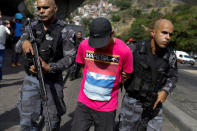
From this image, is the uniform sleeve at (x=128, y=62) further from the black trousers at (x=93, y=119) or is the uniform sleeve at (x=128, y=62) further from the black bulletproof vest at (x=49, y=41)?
the black bulletproof vest at (x=49, y=41)

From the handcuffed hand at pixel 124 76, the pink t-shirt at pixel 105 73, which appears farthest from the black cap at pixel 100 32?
the handcuffed hand at pixel 124 76

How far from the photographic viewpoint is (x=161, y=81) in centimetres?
244

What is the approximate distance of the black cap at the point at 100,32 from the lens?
2107mm

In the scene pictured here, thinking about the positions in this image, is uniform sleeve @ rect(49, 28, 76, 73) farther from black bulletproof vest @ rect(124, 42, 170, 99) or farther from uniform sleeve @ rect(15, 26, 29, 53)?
black bulletproof vest @ rect(124, 42, 170, 99)

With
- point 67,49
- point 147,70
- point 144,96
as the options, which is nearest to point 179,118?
point 144,96

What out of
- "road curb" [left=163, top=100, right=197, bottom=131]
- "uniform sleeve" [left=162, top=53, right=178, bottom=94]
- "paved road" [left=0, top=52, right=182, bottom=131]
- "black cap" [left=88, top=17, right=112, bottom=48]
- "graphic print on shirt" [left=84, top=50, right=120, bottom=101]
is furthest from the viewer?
"road curb" [left=163, top=100, right=197, bottom=131]

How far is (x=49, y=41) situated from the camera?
8.16 ft

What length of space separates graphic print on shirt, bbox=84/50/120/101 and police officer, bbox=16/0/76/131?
1.15 ft

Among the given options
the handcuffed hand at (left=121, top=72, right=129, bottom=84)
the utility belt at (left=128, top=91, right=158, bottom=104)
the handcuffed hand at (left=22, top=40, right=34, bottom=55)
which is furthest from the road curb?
the handcuffed hand at (left=22, top=40, right=34, bottom=55)

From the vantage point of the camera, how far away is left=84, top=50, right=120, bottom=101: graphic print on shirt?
7.45 ft

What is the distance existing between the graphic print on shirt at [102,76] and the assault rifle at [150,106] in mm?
479

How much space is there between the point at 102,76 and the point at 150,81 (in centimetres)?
59

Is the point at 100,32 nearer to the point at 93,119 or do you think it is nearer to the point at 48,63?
the point at 48,63

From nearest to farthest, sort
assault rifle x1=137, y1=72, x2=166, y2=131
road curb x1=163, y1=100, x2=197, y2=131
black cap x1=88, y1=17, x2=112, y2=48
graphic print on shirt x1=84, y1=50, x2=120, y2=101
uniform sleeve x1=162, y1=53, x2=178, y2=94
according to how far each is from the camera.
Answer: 1. black cap x1=88, y1=17, x2=112, y2=48
2. graphic print on shirt x1=84, y1=50, x2=120, y2=101
3. assault rifle x1=137, y1=72, x2=166, y2=131
4. uniform sleeve x1=162, y1=53, x2=178, y2=94
5. road curb x1=163, y1=100, x2=197, y2=131
